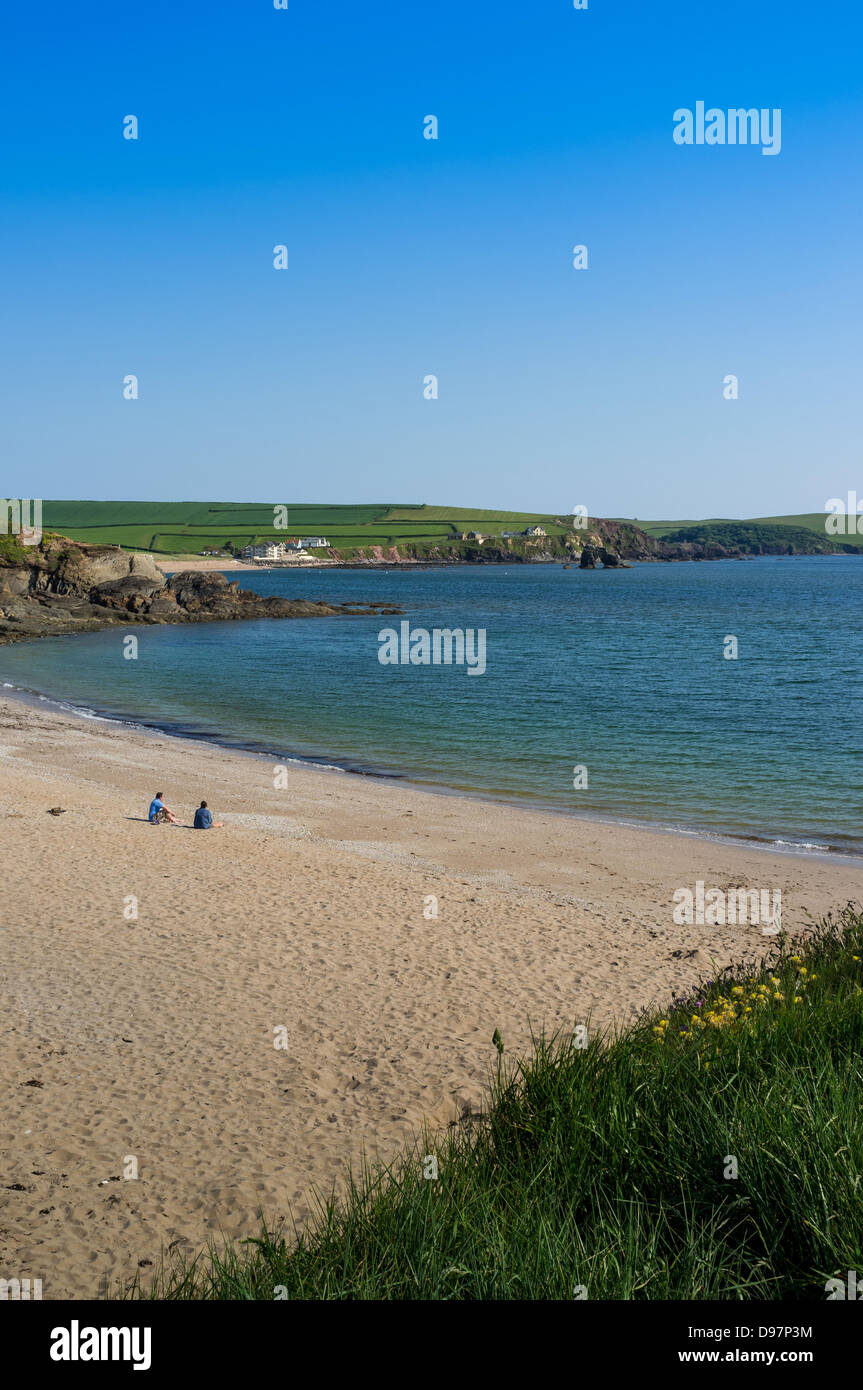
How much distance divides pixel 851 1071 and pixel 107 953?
32.5ft

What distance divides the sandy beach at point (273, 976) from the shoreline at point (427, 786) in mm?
653

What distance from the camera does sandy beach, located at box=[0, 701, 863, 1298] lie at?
8141mm

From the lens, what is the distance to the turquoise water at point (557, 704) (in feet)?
84.8

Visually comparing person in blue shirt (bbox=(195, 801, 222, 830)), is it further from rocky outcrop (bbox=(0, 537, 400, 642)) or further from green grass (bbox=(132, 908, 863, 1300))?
rocky outcrop (bbox=(0, 537, 400, 642))

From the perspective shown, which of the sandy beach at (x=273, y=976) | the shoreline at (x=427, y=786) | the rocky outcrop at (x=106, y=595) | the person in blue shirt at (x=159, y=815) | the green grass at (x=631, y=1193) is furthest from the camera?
the rocky outcrop at (x=106, y=595)

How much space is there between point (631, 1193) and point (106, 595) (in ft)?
278

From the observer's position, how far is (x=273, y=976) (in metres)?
12.6

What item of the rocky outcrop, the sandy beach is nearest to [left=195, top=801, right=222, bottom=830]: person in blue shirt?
the sandy beach

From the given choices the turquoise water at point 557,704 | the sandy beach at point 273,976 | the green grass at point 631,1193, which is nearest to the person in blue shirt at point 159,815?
the sandy beach at point 273,976

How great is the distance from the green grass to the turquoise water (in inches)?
586

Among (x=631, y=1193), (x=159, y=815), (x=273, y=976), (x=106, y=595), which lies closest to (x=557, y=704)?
(x=159, y=815)

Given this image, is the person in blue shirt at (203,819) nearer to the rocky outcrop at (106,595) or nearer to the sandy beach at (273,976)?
the sandy beach at (273,976)
